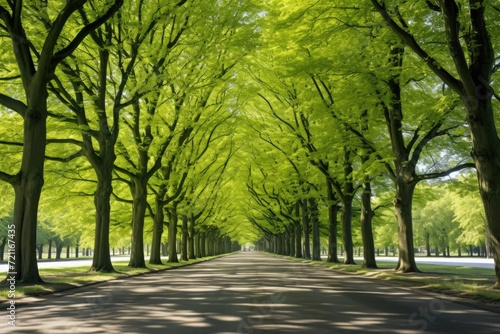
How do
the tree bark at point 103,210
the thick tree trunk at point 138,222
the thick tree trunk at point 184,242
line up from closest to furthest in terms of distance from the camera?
the tree bark at point 103,210
the thick tree trunk at point 138,222
the thick tree trunk at point 184,242

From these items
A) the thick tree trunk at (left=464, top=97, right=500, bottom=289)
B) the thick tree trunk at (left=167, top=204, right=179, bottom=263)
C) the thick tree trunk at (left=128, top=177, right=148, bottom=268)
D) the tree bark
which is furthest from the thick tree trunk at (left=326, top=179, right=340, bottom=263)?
the thick tree trunk at (left=464, top=97, right=500, bottom=289)

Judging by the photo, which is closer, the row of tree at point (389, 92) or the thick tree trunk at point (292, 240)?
→ the row of tree at point (389, 92)

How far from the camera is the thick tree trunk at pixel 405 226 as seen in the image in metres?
19.1

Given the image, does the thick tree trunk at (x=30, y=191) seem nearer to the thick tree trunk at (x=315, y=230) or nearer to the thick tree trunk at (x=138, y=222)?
the thick tree trunk at (x=138, y=222)

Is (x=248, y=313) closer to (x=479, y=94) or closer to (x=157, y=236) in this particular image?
(x=479, y=94)

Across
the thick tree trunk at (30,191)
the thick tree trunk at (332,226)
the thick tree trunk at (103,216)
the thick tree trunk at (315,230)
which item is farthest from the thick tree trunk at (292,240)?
the thick tree trunk at (30,191)

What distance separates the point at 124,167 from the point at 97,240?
589cm

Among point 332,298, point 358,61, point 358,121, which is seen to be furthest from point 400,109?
point 332,298

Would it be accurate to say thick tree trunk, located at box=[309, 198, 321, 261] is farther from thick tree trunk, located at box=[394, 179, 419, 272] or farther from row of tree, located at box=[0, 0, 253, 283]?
thick tree trunk, located at box=[394, 179, 419, 272]

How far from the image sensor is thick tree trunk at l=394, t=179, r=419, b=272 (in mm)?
19141

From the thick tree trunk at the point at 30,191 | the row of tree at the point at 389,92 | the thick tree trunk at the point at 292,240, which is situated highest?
the row of tree at the point at 389,92

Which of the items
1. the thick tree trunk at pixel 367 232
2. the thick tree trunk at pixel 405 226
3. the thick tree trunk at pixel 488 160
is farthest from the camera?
the thick tree trunk at pixel 367 232

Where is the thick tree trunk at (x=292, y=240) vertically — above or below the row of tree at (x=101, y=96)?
below

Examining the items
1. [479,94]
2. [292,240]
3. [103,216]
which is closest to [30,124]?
[103,216]
